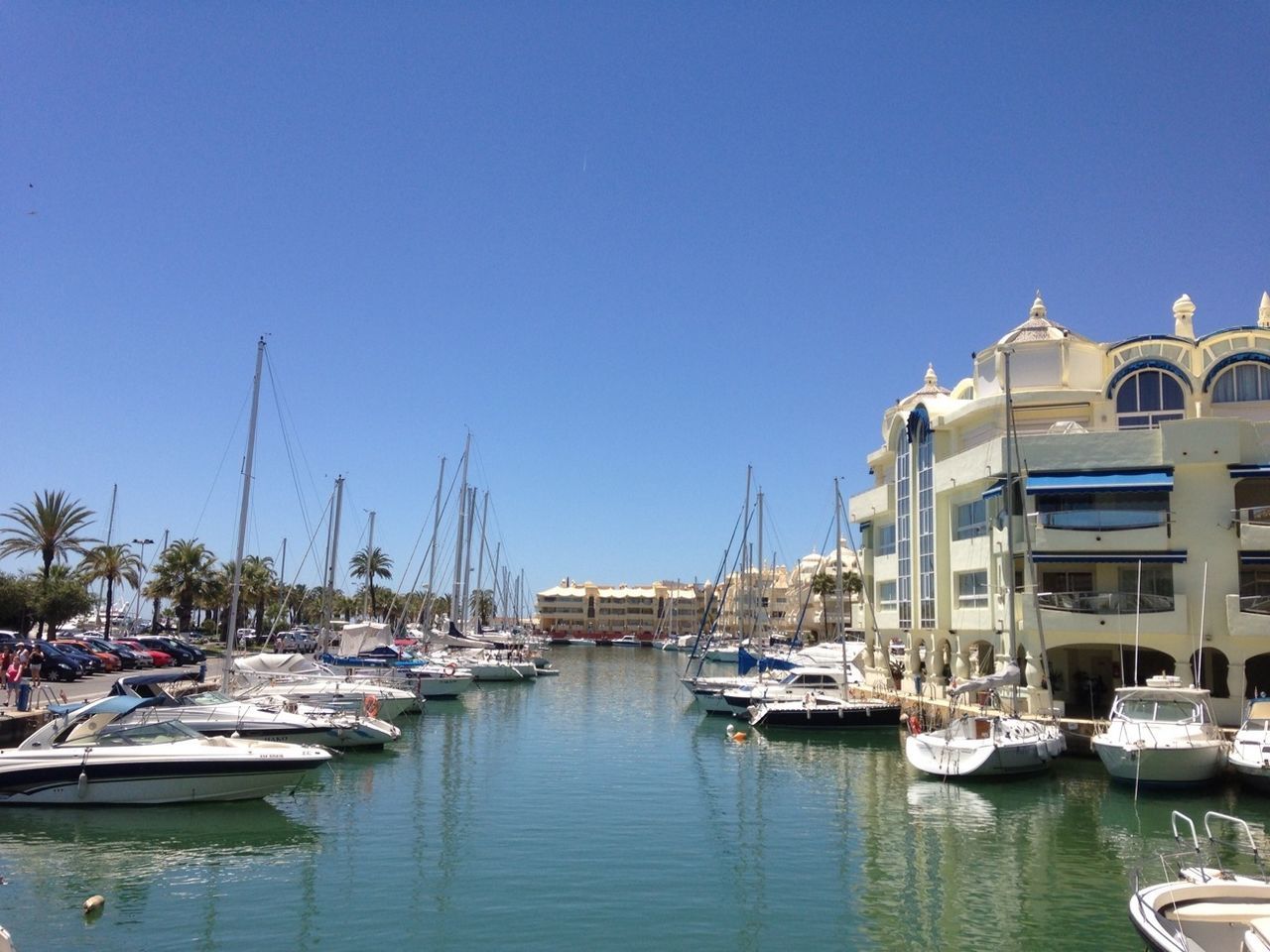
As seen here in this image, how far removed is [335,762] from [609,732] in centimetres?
1317

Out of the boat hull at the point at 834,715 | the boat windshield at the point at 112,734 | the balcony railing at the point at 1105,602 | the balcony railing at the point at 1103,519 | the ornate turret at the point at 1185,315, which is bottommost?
the boat hull at the point at 834,715

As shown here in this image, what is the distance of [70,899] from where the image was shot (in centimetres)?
1689

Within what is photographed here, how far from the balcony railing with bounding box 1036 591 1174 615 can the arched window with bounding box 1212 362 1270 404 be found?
395 inches

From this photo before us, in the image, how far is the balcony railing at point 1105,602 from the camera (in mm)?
33812

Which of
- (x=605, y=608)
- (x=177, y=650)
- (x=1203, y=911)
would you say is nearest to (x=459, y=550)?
(x=177, y=650)

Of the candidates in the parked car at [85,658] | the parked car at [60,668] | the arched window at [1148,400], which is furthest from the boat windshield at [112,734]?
the arched window at [1148,400]

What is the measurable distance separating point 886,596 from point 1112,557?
19072 millimetres

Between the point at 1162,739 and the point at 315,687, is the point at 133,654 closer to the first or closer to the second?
the point at 315,687

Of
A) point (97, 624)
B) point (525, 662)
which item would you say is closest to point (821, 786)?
point (525, 662)

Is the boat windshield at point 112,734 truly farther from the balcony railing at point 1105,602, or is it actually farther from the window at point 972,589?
the window at point 972,589

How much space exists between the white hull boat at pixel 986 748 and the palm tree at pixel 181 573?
6773 cm

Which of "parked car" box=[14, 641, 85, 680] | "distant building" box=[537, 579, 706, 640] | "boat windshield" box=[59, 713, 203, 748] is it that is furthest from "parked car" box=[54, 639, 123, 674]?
"distant building" box=[537, 579, 706, 640]

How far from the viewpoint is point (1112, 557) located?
3497 cm

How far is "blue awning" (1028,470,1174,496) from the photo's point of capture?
112 ft
